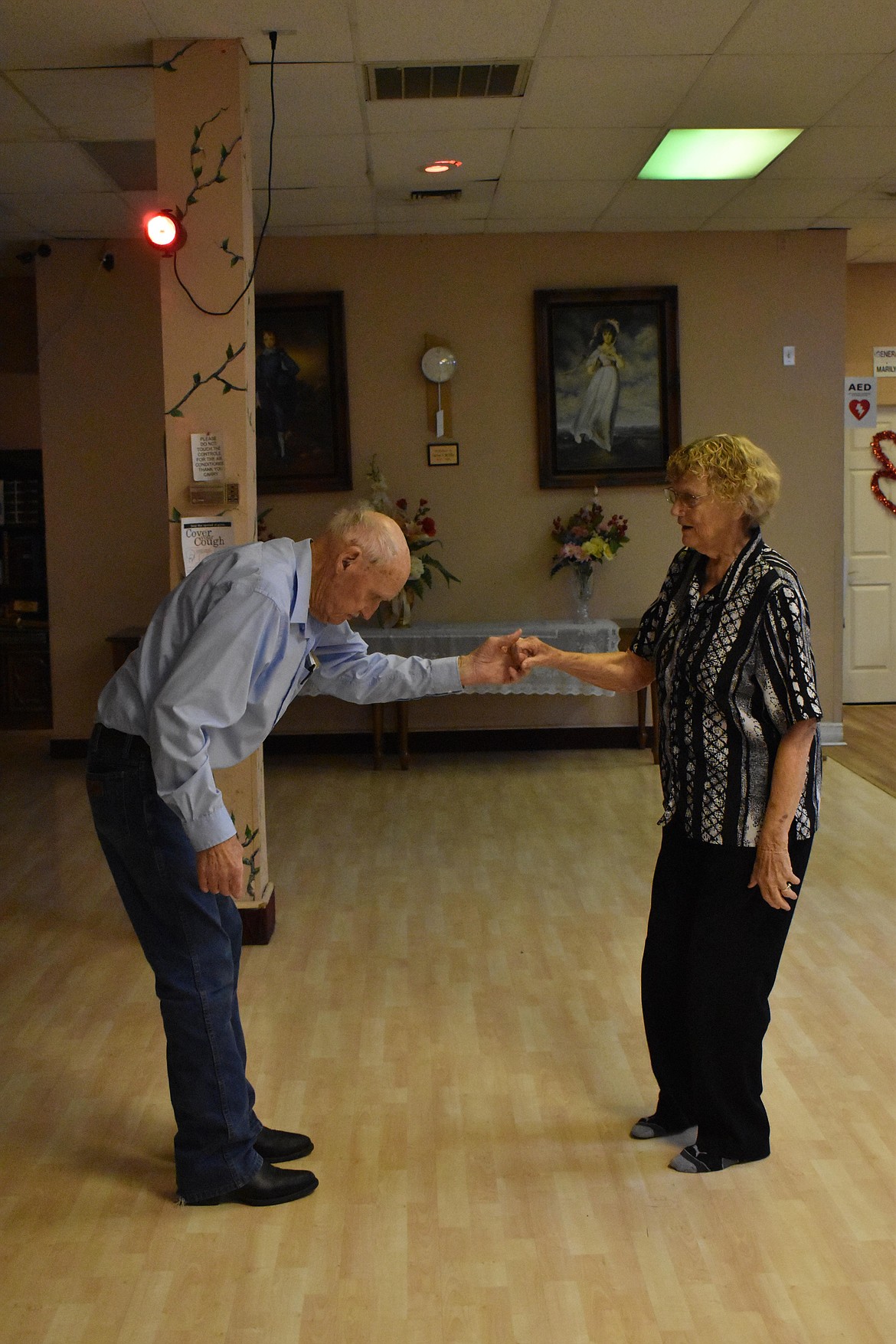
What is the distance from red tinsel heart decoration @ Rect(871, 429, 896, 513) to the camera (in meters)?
8.07

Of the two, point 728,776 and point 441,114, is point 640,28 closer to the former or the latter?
point 441,114

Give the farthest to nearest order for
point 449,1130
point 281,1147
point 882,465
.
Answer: point 882,465, point 449,1130, point 281,1147

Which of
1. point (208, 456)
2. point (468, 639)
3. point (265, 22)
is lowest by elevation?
point (468, 639)

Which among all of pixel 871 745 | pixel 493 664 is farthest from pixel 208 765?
pixel 871 745

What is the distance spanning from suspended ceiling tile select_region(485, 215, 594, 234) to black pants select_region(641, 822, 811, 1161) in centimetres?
473

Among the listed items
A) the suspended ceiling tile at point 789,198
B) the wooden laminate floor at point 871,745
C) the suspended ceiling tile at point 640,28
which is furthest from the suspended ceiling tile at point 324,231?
the wooden laminate floor at point 871,745

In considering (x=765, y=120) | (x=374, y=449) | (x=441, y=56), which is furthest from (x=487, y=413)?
(x=441, y=56)

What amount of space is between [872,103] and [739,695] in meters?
3.50

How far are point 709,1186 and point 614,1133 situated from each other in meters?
0.28

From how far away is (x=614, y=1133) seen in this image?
267 centimetres

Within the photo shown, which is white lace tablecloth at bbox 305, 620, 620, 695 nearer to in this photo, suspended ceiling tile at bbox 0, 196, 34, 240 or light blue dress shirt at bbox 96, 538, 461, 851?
suspended ceiling tile at bbox 0, 196, 34, 240

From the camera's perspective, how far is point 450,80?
168 inches

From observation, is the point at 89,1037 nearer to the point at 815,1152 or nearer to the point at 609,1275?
the point at 609,1275

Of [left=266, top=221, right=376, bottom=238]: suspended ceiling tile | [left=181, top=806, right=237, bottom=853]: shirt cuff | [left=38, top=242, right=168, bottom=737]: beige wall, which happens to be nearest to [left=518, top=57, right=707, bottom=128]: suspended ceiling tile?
[left=266, top=221, right=376, bottom=238]: suspended ceiling tile
